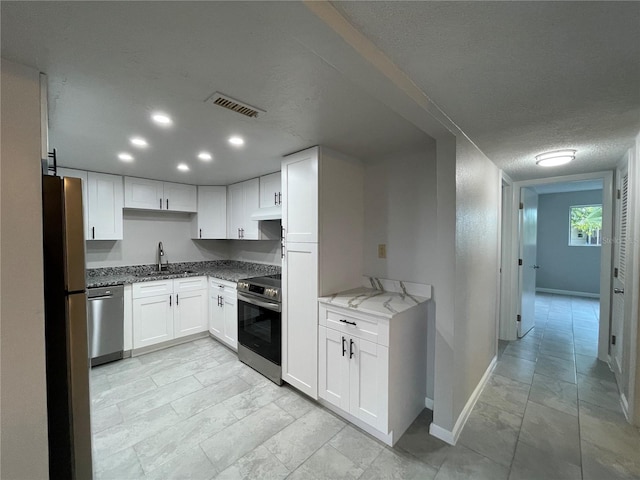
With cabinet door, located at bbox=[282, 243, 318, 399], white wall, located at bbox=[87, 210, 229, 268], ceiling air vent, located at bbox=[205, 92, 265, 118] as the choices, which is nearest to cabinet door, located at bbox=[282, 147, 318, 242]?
cabinet door, located at bbox=[282, 243, 318, 399]

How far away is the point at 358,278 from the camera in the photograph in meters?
2.68

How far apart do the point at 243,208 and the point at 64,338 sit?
2.66 m

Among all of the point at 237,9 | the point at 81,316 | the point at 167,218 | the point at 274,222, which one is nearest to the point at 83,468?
the point at 81,316

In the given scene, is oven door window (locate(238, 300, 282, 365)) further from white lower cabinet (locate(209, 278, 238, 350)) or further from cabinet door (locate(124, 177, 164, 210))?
cabinet door (locate(124, 177, 164, 210))

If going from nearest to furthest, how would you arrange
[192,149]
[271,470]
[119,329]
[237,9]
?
[237,9] < [271,470] < [192,149] < [119,329]

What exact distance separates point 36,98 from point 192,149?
1201 mm

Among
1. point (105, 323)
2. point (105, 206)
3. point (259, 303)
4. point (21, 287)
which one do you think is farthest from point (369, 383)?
point (105, 206)

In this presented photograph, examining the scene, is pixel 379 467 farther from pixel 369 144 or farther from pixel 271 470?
pixel 369 144

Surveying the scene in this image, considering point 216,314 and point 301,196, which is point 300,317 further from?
point 216,314

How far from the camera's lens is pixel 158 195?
3.69m

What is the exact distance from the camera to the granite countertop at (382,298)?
1.92 meters

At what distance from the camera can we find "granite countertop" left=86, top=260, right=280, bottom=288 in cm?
321

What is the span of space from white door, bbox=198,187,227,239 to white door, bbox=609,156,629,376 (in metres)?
4.57

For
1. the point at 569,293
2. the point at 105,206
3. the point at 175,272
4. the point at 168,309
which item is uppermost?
the point at 105,206
